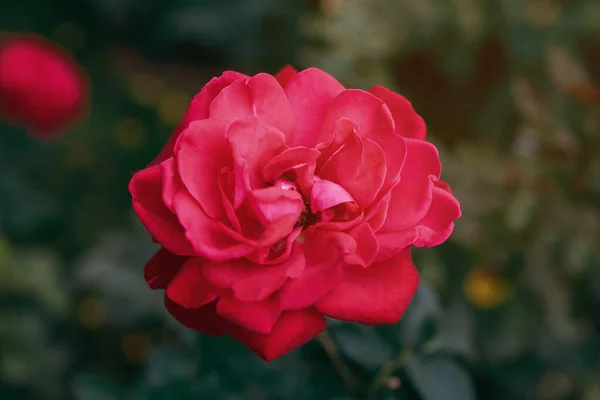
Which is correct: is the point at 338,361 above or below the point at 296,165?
below

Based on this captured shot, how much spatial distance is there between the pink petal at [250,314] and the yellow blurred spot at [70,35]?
1872 mm

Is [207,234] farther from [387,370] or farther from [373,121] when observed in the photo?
[387,370]

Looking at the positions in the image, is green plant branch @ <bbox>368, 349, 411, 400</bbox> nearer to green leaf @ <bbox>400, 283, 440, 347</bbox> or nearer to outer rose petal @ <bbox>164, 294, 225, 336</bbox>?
green leaf @ <bbox>400, 283, 440, 347</bbox>

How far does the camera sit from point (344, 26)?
3.97 ft

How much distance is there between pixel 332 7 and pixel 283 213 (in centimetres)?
106

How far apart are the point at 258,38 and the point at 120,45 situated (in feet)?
1.78

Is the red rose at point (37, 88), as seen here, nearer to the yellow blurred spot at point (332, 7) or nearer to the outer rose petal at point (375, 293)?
the yellow blurred spot at point (332, 7)

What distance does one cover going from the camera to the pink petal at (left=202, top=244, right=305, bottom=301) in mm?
387

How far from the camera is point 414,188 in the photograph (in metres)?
0.43

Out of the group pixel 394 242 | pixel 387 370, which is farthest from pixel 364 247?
pixel 387 370

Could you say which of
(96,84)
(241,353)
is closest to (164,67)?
(96,84)

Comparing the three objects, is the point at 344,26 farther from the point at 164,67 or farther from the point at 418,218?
the point at 164,67

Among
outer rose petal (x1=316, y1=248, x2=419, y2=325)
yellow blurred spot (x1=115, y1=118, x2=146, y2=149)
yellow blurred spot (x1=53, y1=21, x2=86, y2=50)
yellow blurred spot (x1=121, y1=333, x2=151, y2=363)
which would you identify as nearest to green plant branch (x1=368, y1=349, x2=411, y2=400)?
outer rose petal (x1=316, y1=248, x2=419, y2=325)

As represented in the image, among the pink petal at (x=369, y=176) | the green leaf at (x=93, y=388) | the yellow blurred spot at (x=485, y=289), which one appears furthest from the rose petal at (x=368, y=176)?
the yellow blurred spot at (x=485, y=289)
